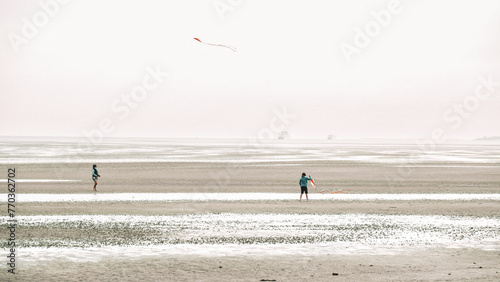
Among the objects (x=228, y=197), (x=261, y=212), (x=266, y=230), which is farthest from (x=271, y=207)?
(x=266, y=230)

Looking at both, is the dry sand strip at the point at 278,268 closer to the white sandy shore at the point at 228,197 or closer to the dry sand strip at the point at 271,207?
the dry sand strip at the point at 271,207

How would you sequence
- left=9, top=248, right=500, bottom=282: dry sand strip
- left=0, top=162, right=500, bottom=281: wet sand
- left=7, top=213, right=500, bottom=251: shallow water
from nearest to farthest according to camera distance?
left=9, top=248, right=500, bottom=282: dry sand strip < left=0, top=162, right=500, bottom=281: wet sand < left=7, top=213, right=500, bottom=251: shallow water

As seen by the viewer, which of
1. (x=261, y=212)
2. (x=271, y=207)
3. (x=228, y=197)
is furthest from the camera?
(x=228, y=197)

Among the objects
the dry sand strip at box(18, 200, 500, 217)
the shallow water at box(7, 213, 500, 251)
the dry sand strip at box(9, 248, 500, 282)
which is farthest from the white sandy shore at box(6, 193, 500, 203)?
the dry sand strip at box(9, 248, 500, 282)

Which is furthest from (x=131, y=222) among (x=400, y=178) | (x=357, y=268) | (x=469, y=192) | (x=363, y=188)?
(x=400, y=178)

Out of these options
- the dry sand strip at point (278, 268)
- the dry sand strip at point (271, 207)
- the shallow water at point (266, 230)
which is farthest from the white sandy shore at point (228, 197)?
the dry sand strip at point (278, 268)

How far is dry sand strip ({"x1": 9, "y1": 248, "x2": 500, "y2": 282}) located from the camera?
13.5 meters

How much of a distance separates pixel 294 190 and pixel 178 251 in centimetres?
1979

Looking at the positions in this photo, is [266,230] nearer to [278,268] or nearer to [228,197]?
[278,268]

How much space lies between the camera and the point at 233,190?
1399 inches

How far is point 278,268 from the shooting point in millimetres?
14555

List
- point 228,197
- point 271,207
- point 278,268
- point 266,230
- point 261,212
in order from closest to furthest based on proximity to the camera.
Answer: point 278,268 → point 266,230 → point 261,212 → point 271,207 → point 228,197

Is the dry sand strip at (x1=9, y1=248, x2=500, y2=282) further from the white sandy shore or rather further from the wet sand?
the white sandy shore

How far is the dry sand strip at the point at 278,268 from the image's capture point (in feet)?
44.4
